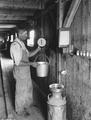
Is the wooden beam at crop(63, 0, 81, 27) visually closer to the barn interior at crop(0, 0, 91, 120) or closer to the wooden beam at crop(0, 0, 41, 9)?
the barn interior at crop(0, 0, 91, 120)

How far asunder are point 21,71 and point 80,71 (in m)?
1.77

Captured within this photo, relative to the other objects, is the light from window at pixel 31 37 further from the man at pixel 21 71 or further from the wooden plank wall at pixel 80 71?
the wooden plank wall at pixel 80 71

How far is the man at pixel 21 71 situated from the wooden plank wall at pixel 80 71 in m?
1.13

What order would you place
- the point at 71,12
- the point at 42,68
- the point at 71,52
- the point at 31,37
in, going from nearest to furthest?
the point at 71,12 → the point at 71,52 → the point at 42,68 → the point at 31,37

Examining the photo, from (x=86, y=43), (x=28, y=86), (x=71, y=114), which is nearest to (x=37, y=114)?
(x=28, y=86)

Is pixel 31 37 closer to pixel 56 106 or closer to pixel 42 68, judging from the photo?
pixel 42 68

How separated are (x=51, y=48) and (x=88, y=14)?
7.14 ft

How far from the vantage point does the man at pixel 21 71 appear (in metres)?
4.85

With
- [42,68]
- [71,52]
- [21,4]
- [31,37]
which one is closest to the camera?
[71,52]

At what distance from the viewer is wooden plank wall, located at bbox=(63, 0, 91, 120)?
3439mm

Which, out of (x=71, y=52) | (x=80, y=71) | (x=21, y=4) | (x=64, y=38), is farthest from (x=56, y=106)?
(x=21, y=4)

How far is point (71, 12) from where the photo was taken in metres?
3.67

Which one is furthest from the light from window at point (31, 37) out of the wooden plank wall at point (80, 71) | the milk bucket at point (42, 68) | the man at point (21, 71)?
the wooden plank wall at point (80, 71)

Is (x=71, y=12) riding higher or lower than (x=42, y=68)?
higher
